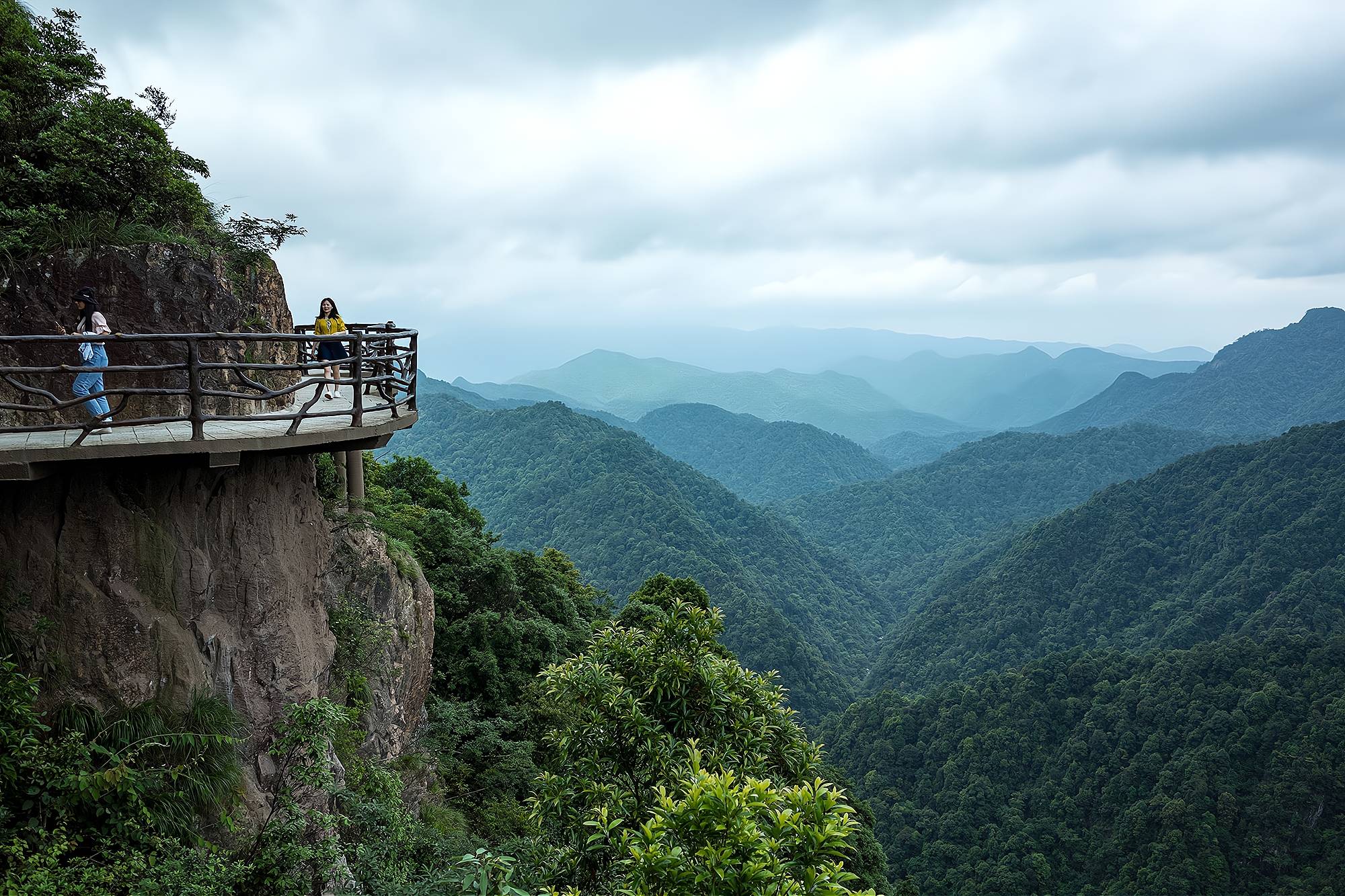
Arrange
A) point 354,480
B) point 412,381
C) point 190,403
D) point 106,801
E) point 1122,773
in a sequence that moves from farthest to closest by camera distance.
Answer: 1. point 1122,773
2. point 354,480
3. point 412,381
4. point 190,403
5. point 106,801

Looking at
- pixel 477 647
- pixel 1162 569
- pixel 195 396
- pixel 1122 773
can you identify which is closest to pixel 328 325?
pixel 195 396

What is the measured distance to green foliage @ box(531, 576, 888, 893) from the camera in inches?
208

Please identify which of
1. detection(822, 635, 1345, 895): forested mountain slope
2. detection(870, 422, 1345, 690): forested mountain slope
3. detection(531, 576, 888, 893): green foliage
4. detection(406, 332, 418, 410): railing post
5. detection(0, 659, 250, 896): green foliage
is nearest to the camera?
detection(531, 576, 888, 893): green foliage

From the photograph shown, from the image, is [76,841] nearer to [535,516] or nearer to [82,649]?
[82,649]

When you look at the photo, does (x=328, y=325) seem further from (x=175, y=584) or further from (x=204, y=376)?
(x=175, y=584)

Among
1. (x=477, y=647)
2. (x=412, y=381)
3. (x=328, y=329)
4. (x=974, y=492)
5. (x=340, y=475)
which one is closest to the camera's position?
(x=412, y=381)

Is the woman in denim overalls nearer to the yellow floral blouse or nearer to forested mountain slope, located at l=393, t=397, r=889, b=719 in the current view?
the yellow floral blouse

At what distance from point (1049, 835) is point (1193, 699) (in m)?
15.2

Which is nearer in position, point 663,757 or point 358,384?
point 663,757

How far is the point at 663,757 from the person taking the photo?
24.6 feet

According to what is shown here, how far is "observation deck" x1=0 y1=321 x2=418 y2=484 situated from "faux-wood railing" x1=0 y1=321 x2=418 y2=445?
18mm

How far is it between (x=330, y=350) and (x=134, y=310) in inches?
110

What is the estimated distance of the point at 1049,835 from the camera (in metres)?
48.4

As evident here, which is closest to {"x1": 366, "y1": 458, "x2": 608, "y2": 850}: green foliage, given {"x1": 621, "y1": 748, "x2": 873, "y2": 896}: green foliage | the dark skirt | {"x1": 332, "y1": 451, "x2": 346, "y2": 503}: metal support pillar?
{"x1": 332, "y1": 451, "x2": 346, "y2": 503}: metal support pillar
